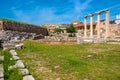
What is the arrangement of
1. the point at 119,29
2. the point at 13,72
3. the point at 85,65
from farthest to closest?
the point at 119,29 < the point at 85,65 < the point at 13,72

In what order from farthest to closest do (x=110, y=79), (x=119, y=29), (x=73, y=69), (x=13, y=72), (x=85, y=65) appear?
(x=119, y=29) < (x=85, y=65) < (x=73, y=69) < (x=13, y=72) < (x=110, y=79)

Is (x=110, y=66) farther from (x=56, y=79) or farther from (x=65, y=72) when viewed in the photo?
(x=56, y=79)

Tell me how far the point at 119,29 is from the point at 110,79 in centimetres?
5790

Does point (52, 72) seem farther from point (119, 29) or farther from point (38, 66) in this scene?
point (119, 29)

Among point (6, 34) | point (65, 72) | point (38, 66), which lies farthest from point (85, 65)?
point (6, 34)

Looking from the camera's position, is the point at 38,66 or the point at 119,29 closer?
the point at 38,66

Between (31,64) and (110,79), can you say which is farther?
(31,64)

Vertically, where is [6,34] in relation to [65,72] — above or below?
above

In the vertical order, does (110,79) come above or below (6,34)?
below

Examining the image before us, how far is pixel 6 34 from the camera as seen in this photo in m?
24.6

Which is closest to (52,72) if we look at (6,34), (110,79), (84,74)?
(84,74)

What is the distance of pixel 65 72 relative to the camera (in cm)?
824

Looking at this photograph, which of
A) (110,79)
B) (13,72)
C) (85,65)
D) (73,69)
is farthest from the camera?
(85,65)

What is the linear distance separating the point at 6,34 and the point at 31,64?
15.7m
